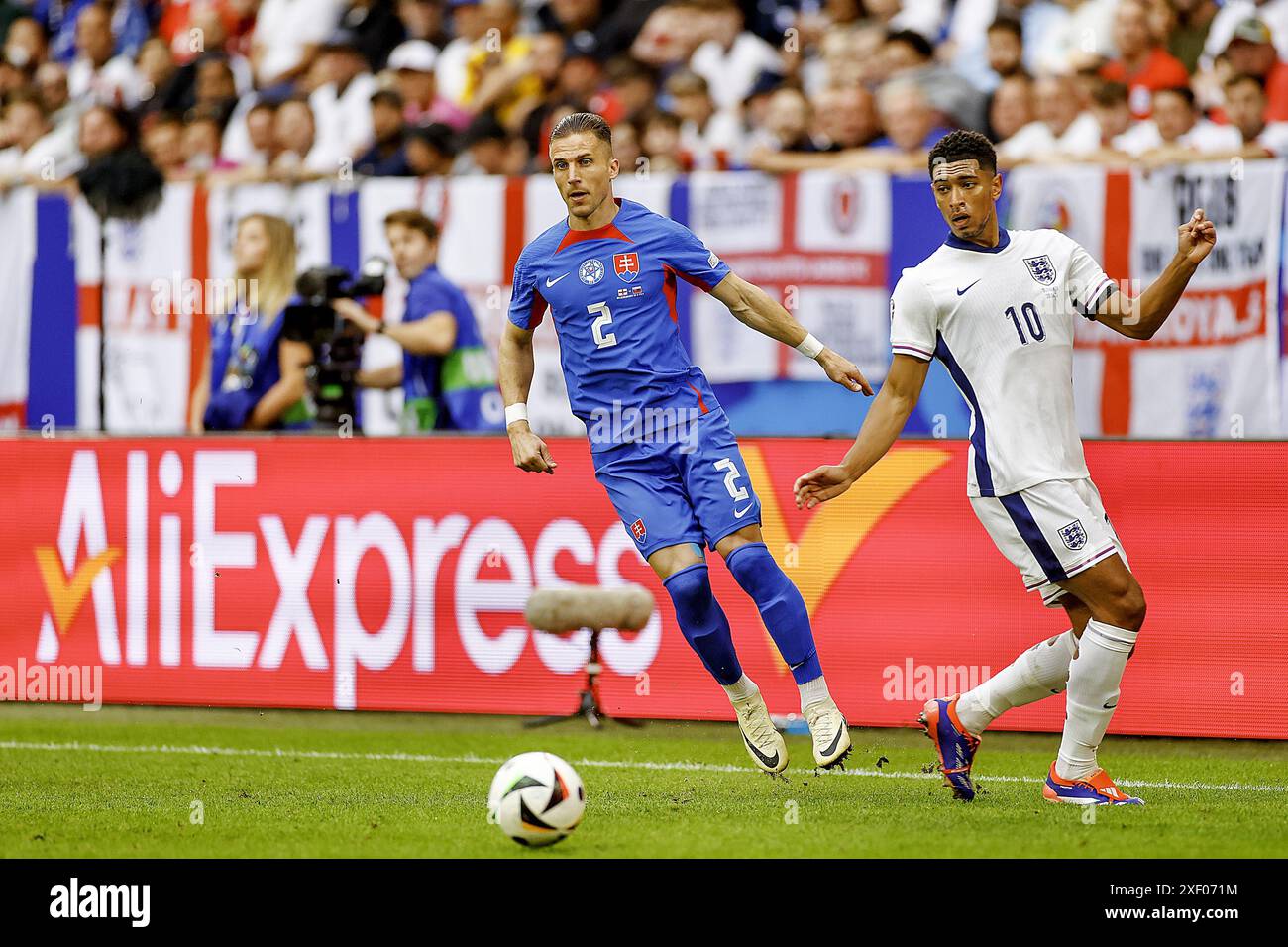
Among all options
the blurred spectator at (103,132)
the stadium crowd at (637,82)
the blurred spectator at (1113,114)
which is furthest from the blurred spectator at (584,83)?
the blurred spectator at (1113,114)

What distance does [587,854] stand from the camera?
243 inches

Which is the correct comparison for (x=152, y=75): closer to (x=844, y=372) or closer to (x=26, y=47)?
(x=26, y=47)

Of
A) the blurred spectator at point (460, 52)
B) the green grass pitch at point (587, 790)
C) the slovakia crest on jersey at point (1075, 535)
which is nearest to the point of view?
the green grass pitch at point (587, 790)

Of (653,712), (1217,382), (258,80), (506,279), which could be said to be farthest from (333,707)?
(258,80)

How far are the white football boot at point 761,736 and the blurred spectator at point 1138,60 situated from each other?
6.35 metres

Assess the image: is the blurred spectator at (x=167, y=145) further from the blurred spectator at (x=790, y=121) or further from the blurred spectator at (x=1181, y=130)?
the blurred spectator at (x=1181, y=130)

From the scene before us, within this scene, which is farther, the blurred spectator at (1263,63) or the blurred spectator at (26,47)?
the blurred spectator at (26,47)

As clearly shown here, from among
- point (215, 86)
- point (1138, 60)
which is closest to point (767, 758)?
point (1138, 60)

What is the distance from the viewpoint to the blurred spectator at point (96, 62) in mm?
17406

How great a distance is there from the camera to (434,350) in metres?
11.5

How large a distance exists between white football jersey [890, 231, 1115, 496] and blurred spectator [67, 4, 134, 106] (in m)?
12.2

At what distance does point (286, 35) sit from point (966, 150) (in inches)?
442

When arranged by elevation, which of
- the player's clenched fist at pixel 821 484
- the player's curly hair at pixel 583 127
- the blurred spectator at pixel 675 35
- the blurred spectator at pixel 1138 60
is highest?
the blurred spectator at pixel 675 35

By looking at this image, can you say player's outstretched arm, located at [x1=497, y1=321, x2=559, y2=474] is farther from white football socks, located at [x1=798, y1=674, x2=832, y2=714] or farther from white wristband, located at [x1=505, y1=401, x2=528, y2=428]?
white football socks, located at [x1=798, y1=674, x2=832, y2=714]
